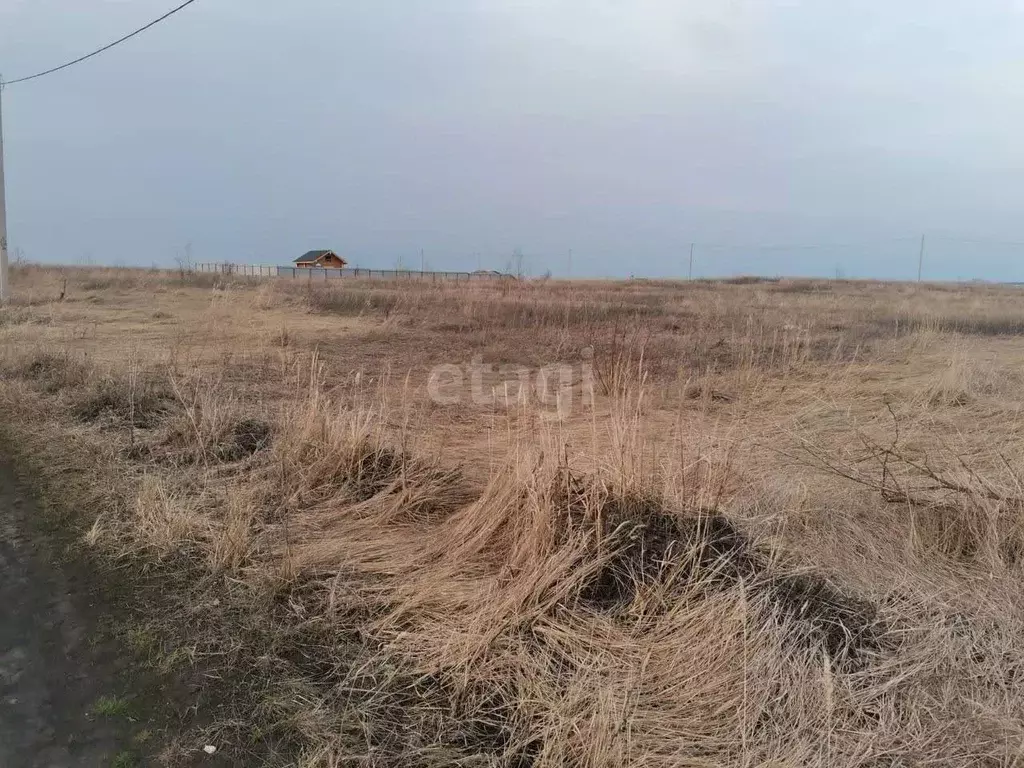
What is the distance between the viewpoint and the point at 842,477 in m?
3.99

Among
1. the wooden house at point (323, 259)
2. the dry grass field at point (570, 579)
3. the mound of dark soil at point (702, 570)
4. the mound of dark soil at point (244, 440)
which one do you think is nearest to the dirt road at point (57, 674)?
the dry grass field at point (570, 579)

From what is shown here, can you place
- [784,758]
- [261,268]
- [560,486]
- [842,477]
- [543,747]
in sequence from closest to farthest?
[784,758], [543,747], [560,486], [842,477], [261,268]

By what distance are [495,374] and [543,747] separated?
7.65 meters

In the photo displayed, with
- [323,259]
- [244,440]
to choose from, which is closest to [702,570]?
[244,440]

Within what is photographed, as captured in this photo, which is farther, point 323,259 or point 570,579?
point 323,259

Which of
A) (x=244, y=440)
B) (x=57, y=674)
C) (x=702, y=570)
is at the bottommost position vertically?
(x=57, y=674)

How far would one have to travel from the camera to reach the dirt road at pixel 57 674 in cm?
208

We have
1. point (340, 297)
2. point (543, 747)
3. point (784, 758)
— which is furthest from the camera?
point (340, 297)

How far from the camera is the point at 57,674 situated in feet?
8.10

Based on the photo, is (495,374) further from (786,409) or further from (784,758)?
(784,758)

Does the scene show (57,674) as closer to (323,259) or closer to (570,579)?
(570,579)

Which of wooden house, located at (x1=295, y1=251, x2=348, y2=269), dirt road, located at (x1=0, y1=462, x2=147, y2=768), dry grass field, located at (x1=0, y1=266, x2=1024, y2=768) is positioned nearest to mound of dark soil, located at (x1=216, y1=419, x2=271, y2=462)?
dry grass field, located at (x1=0, y1=266, x2=1024, y2=768)

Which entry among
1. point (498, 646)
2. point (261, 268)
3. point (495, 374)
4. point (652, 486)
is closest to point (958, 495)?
point (652, 486)

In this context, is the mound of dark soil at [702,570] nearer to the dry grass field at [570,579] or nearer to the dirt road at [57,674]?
the dry grass field at [570,579]
